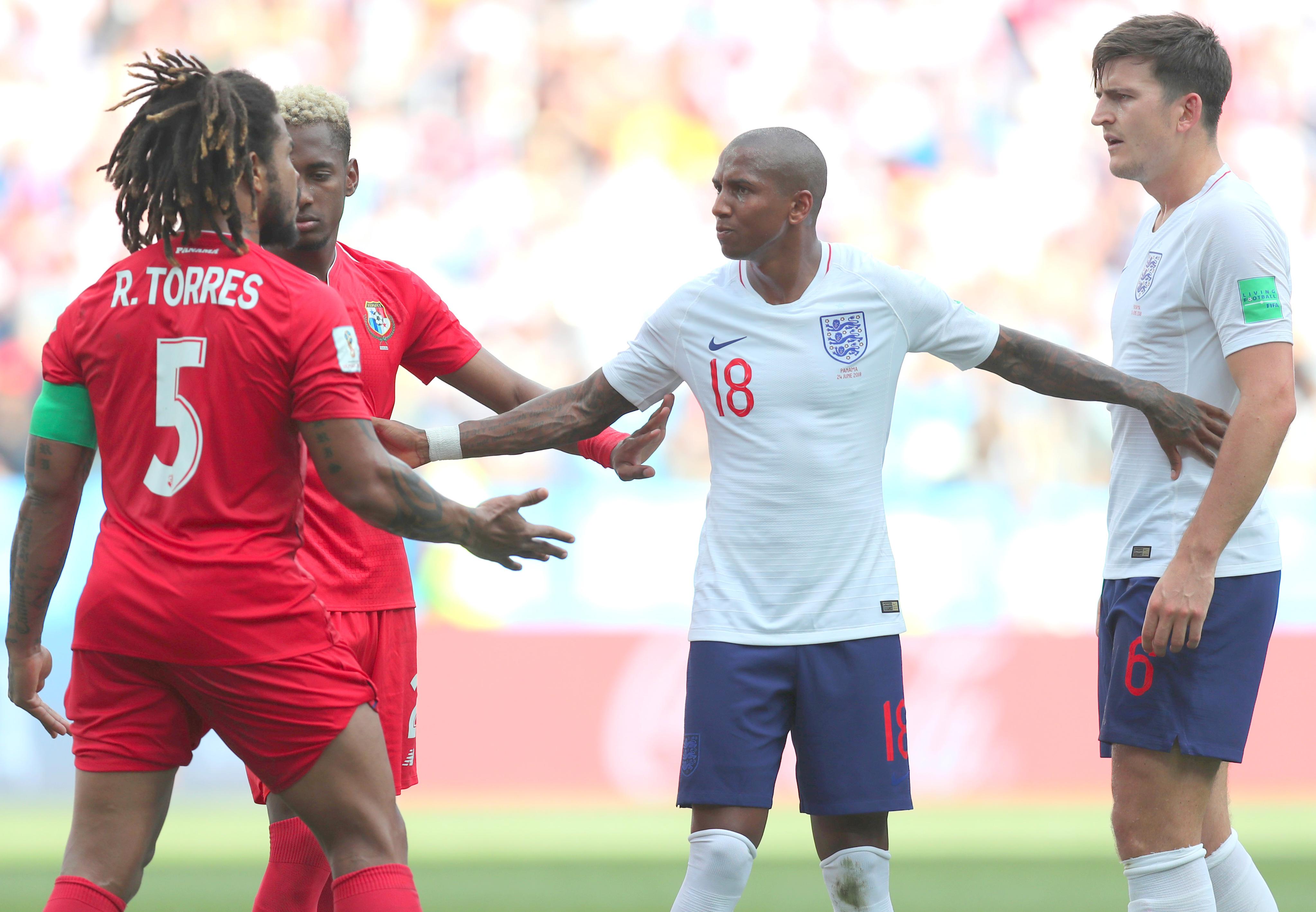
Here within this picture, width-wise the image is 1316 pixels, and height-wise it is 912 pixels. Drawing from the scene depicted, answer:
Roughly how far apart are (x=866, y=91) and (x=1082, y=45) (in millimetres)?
1659

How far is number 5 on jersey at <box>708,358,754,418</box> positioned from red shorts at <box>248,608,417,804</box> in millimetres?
1012

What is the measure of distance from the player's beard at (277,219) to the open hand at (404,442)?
67 cm

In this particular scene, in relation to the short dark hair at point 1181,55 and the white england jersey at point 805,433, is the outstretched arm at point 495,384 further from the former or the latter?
the short dark hair at point 1181,55

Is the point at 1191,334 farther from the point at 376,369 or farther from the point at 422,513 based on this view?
the point at 376,369

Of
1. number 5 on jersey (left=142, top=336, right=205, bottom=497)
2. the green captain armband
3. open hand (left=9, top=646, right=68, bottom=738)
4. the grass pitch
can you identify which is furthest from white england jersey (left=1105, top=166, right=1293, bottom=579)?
the grass pitch

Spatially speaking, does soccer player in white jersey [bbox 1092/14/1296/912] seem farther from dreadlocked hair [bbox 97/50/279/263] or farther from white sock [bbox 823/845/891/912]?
dreadlocked hair [bbox 97/50/279/263]

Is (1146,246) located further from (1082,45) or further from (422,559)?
(1082,45)

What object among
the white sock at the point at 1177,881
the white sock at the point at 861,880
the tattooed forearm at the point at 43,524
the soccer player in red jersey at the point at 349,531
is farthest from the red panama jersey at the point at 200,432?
the white sock at the point at 1177,881

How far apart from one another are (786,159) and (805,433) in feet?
2.20

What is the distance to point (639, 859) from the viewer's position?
6730 millimetres

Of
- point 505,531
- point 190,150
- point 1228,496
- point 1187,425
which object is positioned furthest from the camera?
point 1187,425

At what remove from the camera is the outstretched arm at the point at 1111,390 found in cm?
315

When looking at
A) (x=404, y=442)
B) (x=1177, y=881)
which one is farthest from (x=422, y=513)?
(x=1177, y=881)

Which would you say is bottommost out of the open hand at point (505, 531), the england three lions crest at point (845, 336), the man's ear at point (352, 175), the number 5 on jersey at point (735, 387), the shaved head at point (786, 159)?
the open hand at point (505, 531)
